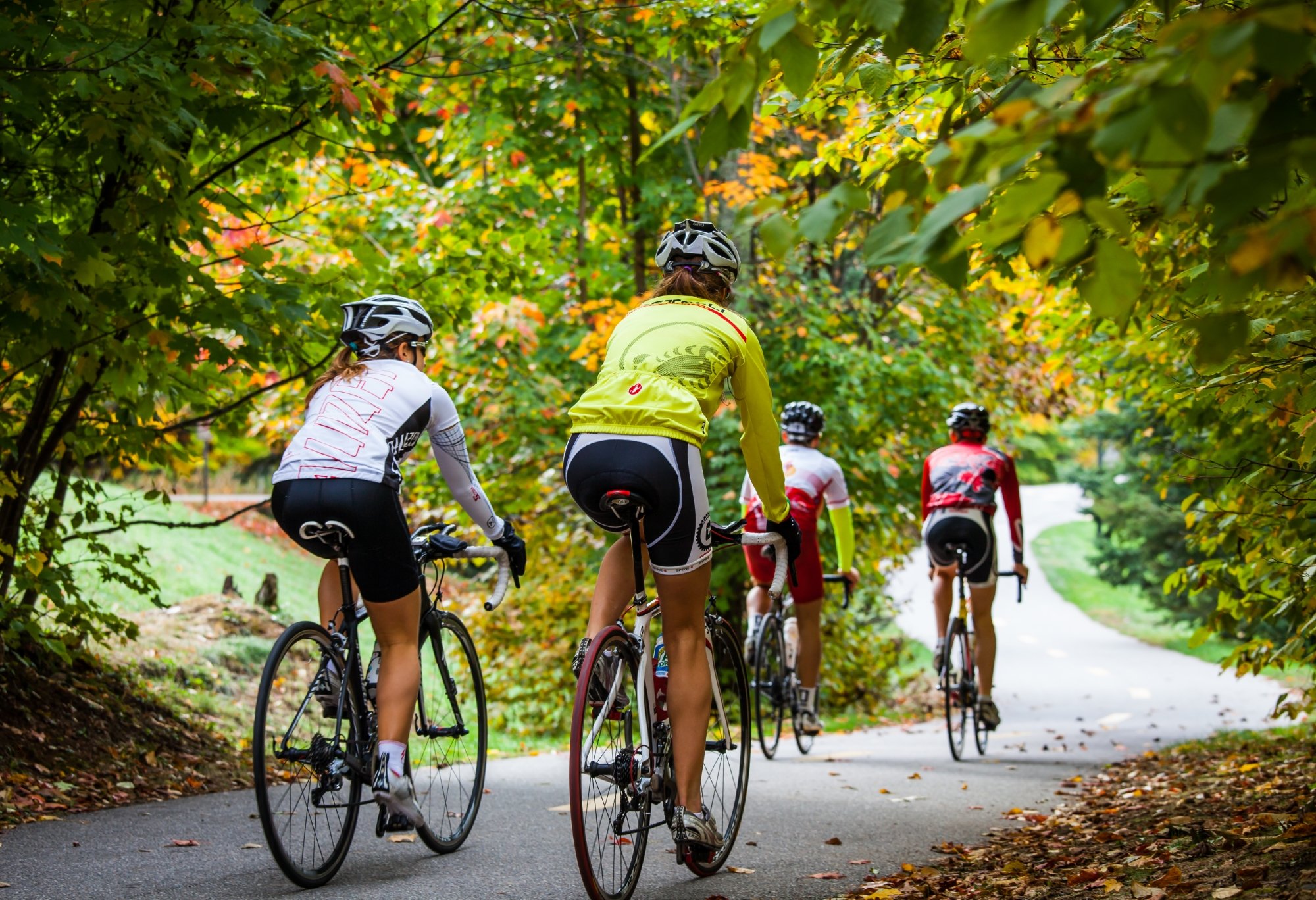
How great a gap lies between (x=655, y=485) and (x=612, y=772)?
2.98 feet

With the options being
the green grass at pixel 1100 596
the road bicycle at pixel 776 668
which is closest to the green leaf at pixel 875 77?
the road bicycle at pixel 776 668

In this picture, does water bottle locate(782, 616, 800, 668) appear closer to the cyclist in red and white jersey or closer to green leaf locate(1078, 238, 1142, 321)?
the cyclist in red and white jersey

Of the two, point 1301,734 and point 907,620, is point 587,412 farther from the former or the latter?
point 907,620

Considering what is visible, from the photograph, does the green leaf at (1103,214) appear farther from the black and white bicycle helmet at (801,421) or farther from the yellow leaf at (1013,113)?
the black and white bicycle helmet at (801,421)

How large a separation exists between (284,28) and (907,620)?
2555 cm

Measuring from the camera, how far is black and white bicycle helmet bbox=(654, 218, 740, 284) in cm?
436

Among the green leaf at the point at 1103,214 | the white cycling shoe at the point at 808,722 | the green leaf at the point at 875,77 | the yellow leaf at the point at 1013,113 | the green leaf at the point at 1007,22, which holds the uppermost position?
the green leaf at the point at 875,77

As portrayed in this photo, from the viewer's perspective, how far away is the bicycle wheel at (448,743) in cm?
492

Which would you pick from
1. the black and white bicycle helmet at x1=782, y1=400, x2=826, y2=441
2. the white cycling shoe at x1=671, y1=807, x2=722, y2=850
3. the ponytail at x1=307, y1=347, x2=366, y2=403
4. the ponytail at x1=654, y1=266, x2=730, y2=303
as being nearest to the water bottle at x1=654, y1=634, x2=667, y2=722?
the white cycling shoe at x1=671, y1=807, x2=722, y2=850

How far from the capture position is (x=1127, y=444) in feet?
80.2

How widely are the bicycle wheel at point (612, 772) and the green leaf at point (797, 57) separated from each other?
Answer: 2.03m

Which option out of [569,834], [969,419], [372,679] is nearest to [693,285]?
[372,679]

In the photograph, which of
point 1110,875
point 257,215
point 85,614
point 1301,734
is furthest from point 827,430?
point 1110,875

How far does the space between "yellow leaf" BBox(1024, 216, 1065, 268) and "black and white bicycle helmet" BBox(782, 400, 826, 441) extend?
6281 mm
